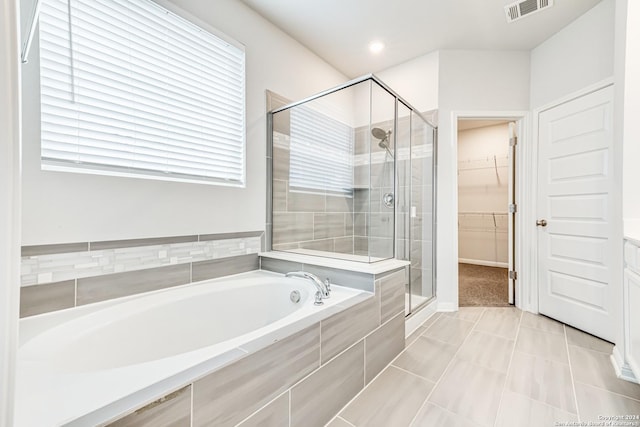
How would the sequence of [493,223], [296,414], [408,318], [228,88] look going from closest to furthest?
1. [296,414]
2. [228,88]
3. [408,318]
4. [493,223]

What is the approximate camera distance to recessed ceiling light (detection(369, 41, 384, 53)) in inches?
104

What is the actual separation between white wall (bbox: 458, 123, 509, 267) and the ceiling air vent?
2824 millimetres

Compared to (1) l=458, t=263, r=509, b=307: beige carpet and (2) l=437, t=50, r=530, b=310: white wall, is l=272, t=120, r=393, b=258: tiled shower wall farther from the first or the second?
(1) l=458, t=263, r=509, b=307: beige carpet

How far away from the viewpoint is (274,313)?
1.88 metres

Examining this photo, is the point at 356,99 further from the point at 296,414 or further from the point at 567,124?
the point at 296,414

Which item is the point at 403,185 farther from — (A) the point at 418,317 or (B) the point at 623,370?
(B) the point at 623,370

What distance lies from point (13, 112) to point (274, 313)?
1695 mm

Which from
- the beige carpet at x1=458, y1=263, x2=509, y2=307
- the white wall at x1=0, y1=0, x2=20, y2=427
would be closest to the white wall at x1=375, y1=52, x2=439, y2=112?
the beige carpet at x1=458, y1=263, x2=509, y2=307

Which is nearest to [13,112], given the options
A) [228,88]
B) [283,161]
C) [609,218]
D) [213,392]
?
[213,392]

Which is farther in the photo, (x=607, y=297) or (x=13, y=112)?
(x=607, y=297)

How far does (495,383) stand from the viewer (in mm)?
1589

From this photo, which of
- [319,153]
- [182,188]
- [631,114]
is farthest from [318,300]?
[631,114]

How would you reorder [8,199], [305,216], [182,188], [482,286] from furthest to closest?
[482,286] < [305,216] < [182,188] < [8,199]

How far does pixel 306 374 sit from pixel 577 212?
8.20 ft
